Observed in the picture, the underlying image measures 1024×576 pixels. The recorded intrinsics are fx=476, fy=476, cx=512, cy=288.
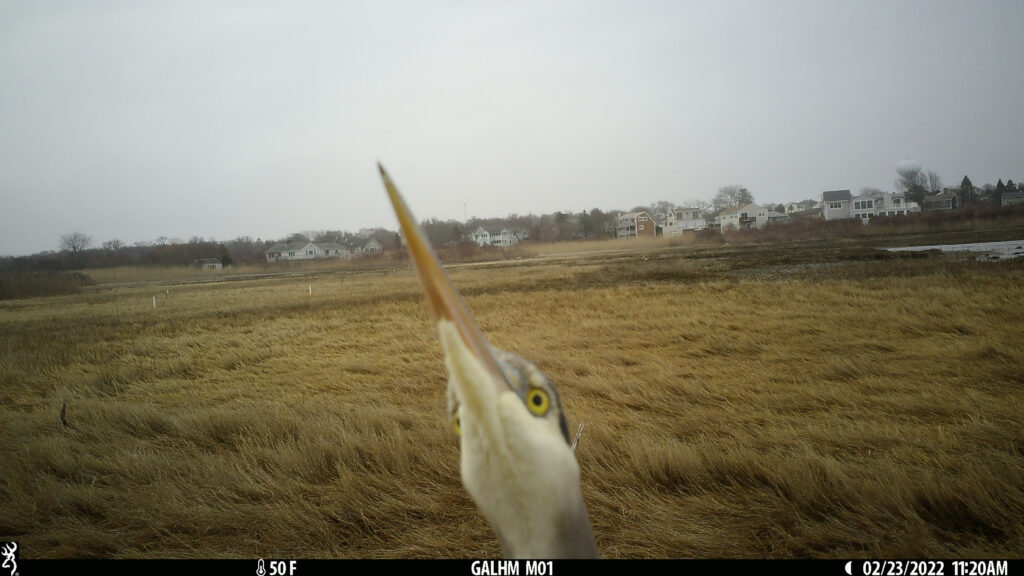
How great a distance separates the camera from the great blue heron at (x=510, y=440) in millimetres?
693

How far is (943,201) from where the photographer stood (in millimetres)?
9945

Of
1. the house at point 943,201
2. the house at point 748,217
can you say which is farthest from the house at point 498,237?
the house at point 943,201

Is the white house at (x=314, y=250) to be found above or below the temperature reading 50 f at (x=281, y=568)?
above

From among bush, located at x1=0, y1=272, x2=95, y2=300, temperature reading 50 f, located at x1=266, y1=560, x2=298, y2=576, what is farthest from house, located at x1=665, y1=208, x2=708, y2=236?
temperature reading 50 f, located at x1=266, y1=560, x2=298, y2=576

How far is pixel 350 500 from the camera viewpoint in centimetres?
221

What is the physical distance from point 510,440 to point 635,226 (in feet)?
30.7

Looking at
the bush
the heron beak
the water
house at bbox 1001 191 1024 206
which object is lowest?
the water

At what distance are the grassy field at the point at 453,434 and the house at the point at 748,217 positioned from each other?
498cm

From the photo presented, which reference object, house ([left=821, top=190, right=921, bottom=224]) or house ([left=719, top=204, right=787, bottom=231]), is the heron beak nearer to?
house ([left=719, top=204, right=787, bottom=231])

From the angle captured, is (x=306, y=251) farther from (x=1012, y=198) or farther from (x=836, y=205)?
(x=836, y=205)

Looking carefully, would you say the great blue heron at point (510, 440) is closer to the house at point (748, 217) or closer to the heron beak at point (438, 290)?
the heron beak at point (438, 290)

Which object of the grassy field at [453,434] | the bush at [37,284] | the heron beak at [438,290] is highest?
the bush at [37,284]

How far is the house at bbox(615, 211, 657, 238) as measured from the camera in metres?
9.13

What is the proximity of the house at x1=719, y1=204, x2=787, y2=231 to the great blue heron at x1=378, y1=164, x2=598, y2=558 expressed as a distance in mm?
11343
